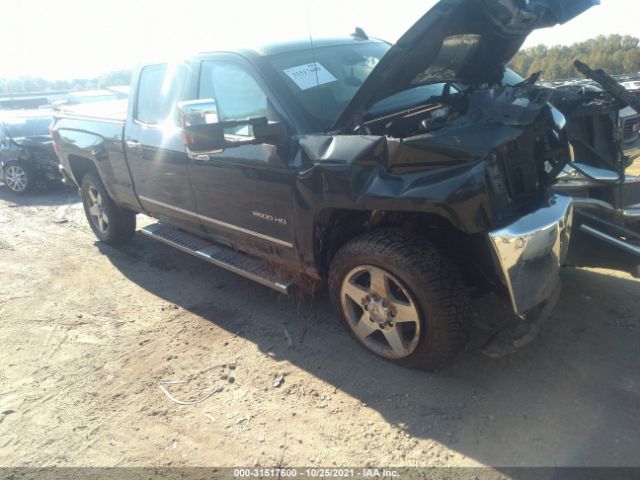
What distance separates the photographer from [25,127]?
9.33 metres

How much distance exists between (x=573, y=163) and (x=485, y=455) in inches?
80.4

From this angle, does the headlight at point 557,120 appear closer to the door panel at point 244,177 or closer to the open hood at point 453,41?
the open hood at point 453,41

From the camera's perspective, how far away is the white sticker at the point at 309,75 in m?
3.18

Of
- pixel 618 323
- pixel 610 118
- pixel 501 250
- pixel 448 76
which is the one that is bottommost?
pixel 618 323

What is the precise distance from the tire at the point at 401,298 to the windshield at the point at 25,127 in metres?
8.74

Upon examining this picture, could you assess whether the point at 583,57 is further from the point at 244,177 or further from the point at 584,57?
the point at 244,177

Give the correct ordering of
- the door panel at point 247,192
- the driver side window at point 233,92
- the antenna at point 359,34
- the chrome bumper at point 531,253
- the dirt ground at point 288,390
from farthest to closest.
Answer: the antenna at point 359,34 < the driver side window at point 233,92 < the door panel at point 247,192 < the dirt ground at point 288,390 < the chrome bumper at point 531,253

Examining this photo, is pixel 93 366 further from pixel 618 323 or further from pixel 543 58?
pixel 543 58

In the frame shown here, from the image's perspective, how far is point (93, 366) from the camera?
3350mm

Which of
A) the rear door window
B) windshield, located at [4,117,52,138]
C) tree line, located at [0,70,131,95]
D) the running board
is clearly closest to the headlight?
the running board

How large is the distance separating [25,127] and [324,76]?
8.44 metres

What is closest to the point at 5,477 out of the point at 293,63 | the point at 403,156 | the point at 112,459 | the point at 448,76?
the point at 112,459

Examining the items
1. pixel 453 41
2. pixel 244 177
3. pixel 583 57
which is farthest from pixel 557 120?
pixel 583 57

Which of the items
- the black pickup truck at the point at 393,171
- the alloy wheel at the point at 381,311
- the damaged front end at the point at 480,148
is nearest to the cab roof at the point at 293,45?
Result: the black pickup truck at the point at 393,171
